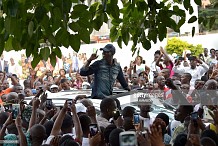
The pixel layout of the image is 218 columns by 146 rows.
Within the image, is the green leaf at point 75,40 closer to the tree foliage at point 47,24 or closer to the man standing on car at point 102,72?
the tree foliage at point 47,24

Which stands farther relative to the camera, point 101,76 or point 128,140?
point 101,76

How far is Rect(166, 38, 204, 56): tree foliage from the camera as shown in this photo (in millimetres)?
21173

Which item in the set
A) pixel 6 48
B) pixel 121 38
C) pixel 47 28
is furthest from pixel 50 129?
pixel 47 28

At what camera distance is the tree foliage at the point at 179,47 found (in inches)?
834

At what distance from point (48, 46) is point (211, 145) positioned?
176cm

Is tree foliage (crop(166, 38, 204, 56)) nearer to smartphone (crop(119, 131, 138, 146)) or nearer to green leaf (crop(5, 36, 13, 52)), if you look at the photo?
green leaf (crop(5, 36, 13, 52))

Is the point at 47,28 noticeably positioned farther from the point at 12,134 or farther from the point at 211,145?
the point at 12,134

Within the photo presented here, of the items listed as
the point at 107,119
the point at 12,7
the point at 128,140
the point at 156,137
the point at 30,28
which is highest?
the point at 12,7

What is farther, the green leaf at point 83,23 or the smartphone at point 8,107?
the smartphone at point 8,107

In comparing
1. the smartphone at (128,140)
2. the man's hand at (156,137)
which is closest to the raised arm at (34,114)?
the man's hand at (156,137)

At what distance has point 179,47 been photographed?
70.7 feet

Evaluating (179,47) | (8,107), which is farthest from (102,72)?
(179,47)

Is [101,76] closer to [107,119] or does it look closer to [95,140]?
[107,119]

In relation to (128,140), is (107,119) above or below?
below
